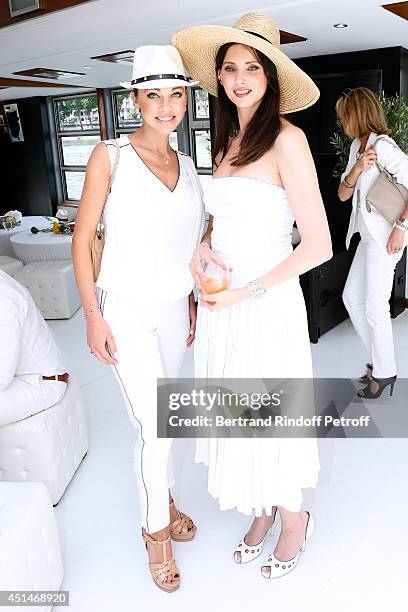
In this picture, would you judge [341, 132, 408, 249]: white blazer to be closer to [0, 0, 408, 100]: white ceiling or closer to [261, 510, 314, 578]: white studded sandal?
[0, 0, 408, 100]: white ceiling

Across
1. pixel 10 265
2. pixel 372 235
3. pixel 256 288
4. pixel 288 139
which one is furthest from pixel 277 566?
pixel 10 265

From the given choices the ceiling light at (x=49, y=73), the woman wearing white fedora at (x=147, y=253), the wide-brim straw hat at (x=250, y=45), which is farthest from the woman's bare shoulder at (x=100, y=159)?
the ceiling light at (x=49, y=73)

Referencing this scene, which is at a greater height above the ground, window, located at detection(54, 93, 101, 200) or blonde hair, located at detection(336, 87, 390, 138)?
blonde hair, located at detection(336, 87, 390, 138)

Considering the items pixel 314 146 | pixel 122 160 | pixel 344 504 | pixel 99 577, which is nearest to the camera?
pixel 122 160

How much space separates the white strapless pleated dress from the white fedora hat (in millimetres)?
321

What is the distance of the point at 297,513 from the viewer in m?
1.99

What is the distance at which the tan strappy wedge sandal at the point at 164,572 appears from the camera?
1.96 metres

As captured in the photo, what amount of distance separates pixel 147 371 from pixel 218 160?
0.71 metres

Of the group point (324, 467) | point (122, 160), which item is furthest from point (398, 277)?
point (122, 160)

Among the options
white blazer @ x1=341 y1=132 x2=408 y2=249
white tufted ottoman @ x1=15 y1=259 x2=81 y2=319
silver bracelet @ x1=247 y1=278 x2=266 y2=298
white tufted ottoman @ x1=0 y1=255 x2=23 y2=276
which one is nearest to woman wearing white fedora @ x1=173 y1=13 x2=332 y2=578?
silver bracelet @ x1=247 y1=278 x2=266 y2=298

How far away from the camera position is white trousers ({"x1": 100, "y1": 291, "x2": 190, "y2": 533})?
183cm

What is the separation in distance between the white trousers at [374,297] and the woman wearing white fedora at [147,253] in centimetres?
147

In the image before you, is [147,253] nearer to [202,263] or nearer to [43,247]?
[202,263]

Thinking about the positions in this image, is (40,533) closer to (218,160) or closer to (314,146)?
(218,160)
